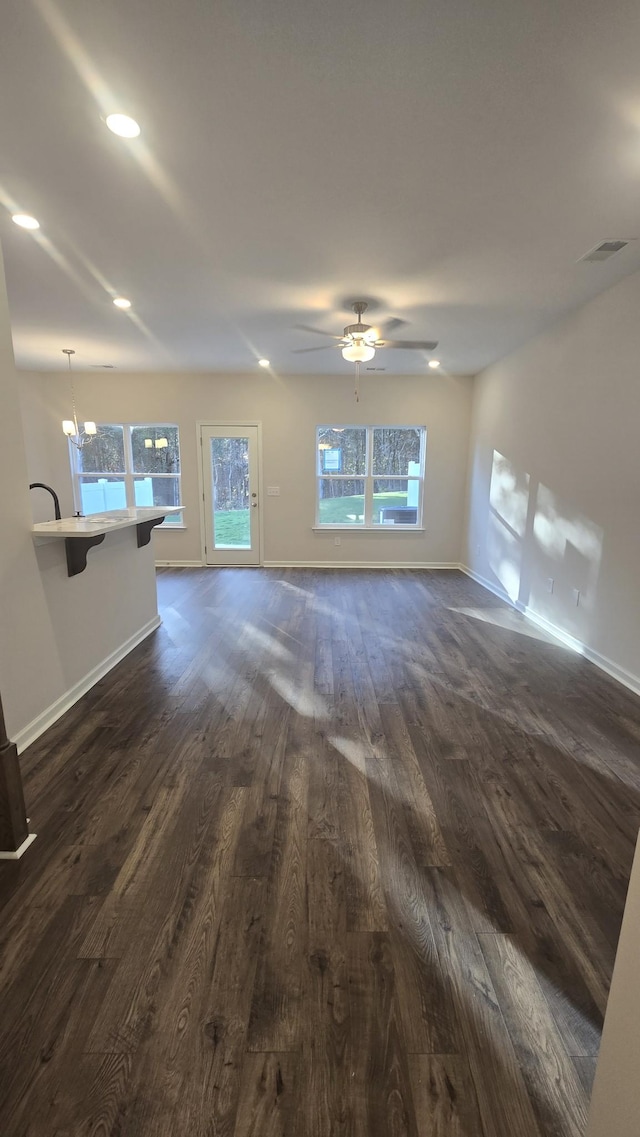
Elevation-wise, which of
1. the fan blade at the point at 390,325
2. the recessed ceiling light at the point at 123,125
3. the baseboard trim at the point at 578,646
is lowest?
the baseboard trim at the point at 578,646

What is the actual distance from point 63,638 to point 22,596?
507mm

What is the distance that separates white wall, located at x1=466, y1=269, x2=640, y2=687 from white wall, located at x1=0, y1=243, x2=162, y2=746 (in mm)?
3652

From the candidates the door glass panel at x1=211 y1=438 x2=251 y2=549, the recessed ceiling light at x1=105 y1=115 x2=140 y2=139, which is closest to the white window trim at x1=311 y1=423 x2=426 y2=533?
the door glass panel at x1=211 y1=438 x2=251 y2=549

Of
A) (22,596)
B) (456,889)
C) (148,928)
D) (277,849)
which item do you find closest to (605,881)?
(456,889)

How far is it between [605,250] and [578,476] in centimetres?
158

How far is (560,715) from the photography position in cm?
280

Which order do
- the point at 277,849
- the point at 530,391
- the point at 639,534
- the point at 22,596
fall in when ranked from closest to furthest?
the point at 277,849, the point at 22,596, the point at 639,534, the point at 530,391

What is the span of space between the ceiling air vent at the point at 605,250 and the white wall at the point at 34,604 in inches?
128

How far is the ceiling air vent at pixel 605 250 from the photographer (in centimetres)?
280

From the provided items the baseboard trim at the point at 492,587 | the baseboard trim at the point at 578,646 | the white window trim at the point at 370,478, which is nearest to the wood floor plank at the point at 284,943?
the baseboard trim at the point at 578,646

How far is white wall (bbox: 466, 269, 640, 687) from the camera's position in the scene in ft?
10.8

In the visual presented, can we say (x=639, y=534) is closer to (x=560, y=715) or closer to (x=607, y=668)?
(x=607, y=668)

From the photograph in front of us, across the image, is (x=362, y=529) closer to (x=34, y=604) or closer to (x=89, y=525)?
(x=89, y=525)

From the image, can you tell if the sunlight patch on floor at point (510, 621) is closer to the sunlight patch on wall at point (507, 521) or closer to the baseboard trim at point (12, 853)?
the sunlight patch on wall at point (507, 521)
